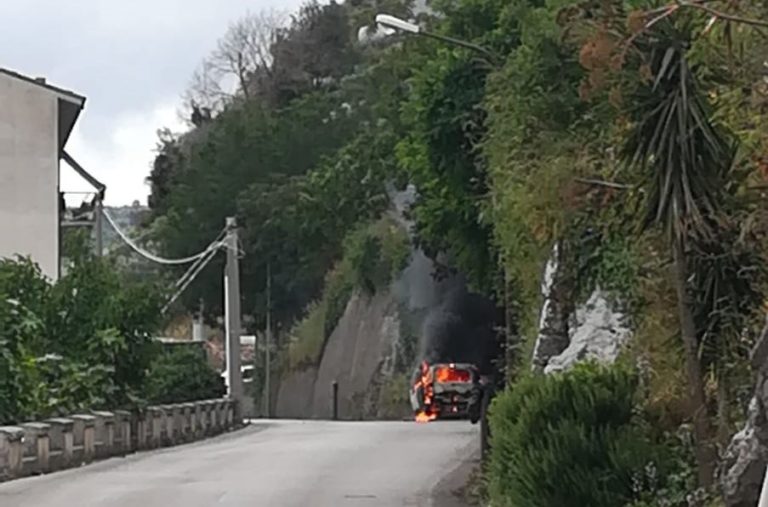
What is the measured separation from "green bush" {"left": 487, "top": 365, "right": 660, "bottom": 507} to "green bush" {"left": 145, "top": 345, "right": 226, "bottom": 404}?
A: 96.1 feet

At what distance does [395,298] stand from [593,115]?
43.3 meters

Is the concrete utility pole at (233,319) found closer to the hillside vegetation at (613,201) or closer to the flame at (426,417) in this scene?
the flame at (426,417)

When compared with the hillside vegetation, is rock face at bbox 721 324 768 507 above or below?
below

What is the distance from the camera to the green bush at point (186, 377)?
44.2m

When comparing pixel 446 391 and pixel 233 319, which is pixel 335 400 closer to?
pixel 446 391

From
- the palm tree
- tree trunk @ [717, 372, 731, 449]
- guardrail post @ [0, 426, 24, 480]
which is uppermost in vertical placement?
the palm tree

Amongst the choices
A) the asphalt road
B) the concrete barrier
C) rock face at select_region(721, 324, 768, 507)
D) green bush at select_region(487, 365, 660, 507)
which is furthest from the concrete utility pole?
rock face at select_region(721, 324, 768, 507)

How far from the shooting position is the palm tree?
1133 cm

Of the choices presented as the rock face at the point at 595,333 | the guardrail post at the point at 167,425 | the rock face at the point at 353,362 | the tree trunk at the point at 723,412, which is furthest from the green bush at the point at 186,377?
the tree trunk at the point at 723,412

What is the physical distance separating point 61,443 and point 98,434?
8.59ft

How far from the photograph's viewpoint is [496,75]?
70.1 ft

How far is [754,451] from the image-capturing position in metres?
9.79

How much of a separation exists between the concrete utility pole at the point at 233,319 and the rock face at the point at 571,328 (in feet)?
79.9

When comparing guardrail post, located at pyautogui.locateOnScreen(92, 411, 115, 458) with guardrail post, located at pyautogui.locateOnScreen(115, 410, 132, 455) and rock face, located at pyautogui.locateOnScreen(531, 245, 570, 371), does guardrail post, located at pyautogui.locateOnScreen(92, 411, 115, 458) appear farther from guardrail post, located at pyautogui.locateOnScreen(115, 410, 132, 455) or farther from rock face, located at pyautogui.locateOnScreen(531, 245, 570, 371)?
rock face, located at pyautogui.locateOnScreen(531, 245, 570, 371)
